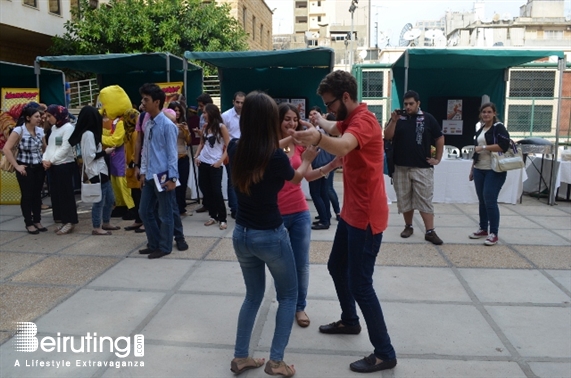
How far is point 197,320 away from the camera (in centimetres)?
407

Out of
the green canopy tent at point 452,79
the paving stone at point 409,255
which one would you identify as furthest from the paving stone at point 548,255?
the green canopy tent at point 452,79

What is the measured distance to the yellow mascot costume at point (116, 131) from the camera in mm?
6762

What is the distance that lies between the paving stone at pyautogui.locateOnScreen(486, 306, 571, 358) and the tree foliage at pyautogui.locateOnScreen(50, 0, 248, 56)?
15747mm

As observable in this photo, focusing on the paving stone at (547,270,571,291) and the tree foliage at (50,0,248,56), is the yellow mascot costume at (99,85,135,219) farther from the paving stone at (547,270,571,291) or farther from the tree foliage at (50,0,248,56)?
the tree foliage at (50,0,248,56)

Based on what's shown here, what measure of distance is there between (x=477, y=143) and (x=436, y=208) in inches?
106

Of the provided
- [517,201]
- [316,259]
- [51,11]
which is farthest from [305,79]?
[51,11]

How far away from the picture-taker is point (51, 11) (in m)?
17.8

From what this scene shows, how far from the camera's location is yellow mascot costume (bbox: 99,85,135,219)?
6762mm

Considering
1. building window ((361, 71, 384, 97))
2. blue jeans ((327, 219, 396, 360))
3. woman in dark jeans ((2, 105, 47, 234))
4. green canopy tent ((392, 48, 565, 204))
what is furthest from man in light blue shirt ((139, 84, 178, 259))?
building window ((361, 71, 384, 97))

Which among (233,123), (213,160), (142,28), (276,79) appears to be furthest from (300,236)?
(142,28)

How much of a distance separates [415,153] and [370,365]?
3564mm

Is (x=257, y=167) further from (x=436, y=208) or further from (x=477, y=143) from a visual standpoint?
(x=436, y=208)

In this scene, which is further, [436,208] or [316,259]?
[436,208]

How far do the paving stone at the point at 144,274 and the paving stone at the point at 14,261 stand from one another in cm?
100
